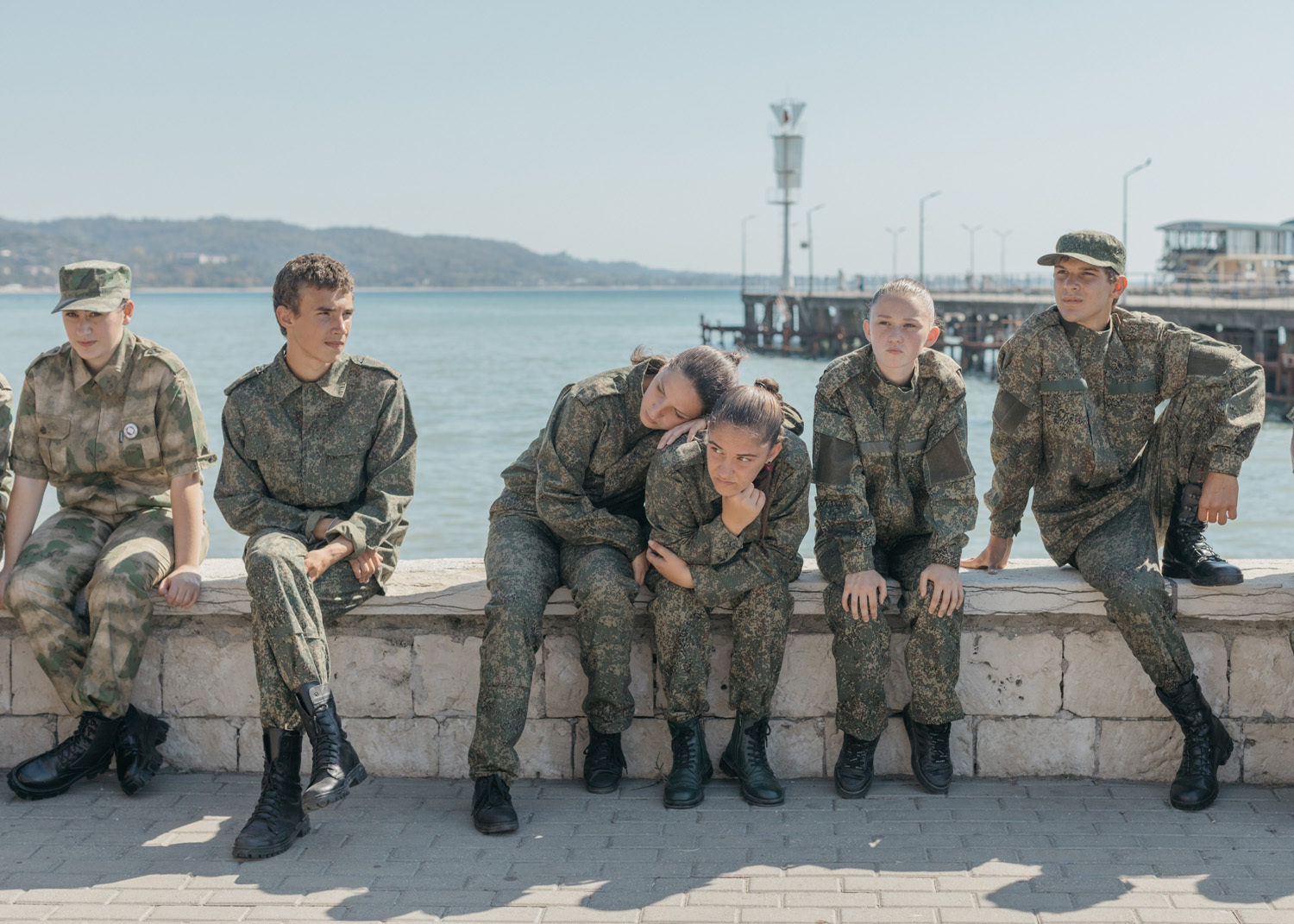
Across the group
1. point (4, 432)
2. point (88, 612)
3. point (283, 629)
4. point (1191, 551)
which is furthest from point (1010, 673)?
point (4, 432)

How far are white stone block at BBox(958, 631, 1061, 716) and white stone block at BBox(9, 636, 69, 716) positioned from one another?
2926 millimetres

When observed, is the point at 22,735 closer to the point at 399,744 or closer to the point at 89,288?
the point at 399,744

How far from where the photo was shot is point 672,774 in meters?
3.59

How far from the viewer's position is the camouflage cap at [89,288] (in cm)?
378

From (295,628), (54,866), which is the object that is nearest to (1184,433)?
(295,628)

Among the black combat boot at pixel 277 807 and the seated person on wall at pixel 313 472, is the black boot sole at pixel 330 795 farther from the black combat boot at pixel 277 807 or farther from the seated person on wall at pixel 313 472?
the seated person on wall at pixel 313 472

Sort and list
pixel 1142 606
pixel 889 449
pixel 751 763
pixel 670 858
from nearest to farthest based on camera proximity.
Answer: pixel 670 858 < pixel 1142 606 < pixel 751 763 < pixel 889 449

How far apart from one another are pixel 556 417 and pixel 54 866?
186 cm

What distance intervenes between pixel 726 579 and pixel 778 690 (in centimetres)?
52

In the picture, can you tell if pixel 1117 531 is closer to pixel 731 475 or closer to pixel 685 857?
pixel 731 475

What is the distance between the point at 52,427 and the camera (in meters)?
3.88

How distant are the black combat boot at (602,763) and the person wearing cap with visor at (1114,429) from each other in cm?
137

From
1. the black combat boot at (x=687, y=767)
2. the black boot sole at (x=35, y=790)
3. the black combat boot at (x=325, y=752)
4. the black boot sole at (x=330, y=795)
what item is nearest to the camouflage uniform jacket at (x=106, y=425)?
the black boot sole at (x=35, y=790)

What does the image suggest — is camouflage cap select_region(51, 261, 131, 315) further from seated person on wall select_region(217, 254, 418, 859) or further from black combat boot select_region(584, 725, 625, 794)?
black combat boot select_region(584, 725, 625, 794)
